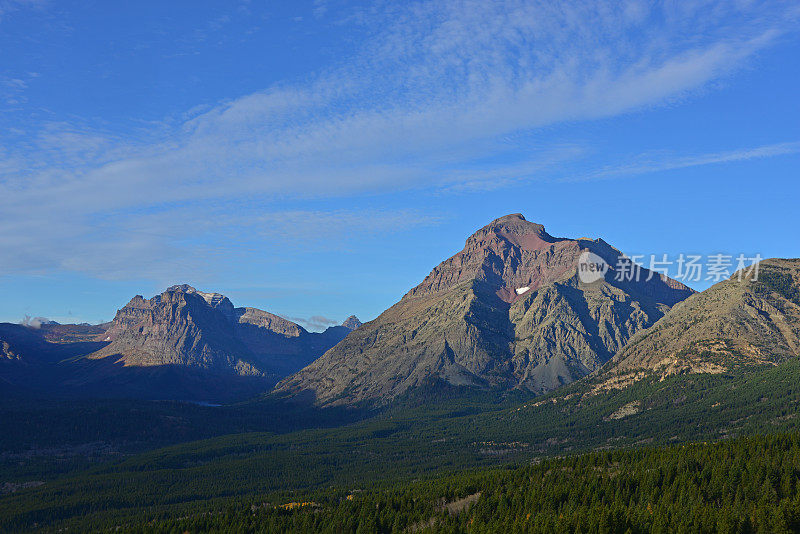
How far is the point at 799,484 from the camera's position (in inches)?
7741

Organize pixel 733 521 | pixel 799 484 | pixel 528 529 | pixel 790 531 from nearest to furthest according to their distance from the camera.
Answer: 1. pixel 790 531
2. pixel 733 521
3. pixel 528 529
4. pixel 799 484

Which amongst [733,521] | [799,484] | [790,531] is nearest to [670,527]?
[733,521]

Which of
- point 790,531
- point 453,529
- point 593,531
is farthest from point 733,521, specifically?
point 453,529

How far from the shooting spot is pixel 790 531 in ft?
500

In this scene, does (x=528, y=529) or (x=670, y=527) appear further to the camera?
(x=528, y=529)

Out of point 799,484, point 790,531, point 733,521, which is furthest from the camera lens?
point 799,484

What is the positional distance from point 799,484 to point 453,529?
9780 cm

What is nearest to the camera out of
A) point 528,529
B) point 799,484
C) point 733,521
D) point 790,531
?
point 790,531

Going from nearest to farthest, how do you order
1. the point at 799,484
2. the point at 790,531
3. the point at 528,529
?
the point at 790,531
the point at 528,529
the point at 799,484

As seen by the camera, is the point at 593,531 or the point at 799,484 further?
the point at 799,484

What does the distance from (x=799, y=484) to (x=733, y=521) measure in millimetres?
46885

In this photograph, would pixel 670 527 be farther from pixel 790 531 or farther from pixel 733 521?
pixel 790 531

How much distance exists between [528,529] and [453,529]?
73.7ft

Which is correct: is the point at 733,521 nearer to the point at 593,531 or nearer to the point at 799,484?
the point at 593,531
